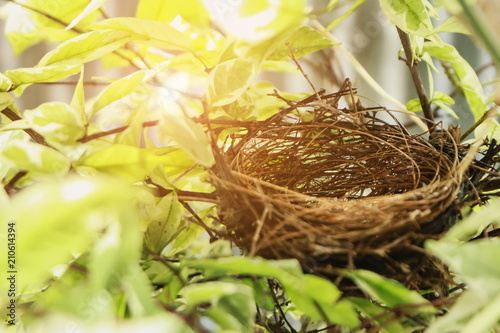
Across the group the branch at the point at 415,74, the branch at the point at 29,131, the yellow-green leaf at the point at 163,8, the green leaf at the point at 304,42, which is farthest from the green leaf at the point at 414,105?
the branch at the point at 29,131

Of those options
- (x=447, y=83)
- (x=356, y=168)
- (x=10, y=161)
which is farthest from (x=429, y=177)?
(x=447, y=83)

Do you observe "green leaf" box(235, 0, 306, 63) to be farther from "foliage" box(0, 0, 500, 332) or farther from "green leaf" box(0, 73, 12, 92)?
"green leaf" box(0, 73, 12, 92)


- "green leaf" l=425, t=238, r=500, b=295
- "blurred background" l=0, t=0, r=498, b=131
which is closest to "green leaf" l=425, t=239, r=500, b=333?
"green leaf" l=425, t=238, r=500, b=295

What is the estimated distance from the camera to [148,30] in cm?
28

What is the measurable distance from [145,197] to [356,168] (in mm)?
233

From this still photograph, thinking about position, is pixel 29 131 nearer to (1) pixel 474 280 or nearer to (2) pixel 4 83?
(2) pixel 4 83

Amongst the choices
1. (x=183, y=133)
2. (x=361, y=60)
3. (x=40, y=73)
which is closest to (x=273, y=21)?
(x=183, y=133)

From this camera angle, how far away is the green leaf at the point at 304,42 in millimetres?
301

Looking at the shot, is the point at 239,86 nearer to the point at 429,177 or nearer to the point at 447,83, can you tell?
the point at 429,177

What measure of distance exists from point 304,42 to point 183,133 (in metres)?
0.16

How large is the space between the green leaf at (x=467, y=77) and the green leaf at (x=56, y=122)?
0.99 feet

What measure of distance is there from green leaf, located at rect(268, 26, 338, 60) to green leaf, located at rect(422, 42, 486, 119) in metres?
0.10

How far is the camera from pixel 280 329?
0.30 meters

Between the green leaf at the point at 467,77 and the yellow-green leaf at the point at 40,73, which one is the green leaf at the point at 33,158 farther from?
the green leaf at the point at 467,77
